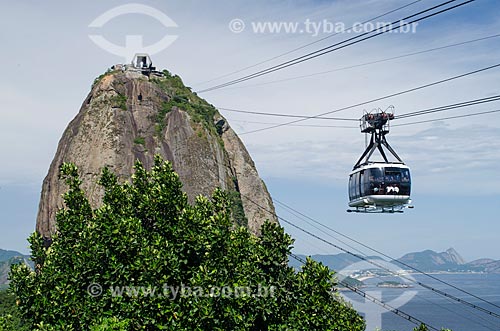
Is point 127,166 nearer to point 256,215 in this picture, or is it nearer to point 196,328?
point 256,215

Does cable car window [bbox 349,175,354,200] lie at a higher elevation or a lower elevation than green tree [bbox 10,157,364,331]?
higher

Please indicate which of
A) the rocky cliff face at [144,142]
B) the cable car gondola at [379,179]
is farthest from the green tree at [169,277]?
the rocky cliff face at [144,142]

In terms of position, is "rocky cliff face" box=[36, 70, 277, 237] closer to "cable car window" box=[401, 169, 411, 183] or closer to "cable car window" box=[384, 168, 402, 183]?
"cable car window" box=[401, 169, 411, 183]

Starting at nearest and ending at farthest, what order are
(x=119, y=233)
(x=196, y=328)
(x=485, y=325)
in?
1. (x=196, y=328)
2. (x=119, y=233)
3. (x=485, y=325)

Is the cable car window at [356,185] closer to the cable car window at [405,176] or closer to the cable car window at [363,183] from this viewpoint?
the cable car window at [363,183]

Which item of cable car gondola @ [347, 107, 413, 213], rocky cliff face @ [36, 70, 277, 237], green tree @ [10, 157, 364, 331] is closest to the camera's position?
green tree @ [10, 157, 364, 331]

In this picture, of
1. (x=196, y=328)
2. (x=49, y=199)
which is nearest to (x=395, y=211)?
(x=196, y=328)

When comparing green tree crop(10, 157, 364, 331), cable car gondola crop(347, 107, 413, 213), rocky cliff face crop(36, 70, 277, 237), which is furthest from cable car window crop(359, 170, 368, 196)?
rocky cliff face crop(36, 70, 277, 237)

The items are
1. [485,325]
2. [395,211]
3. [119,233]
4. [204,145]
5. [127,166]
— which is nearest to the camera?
[119,233]
